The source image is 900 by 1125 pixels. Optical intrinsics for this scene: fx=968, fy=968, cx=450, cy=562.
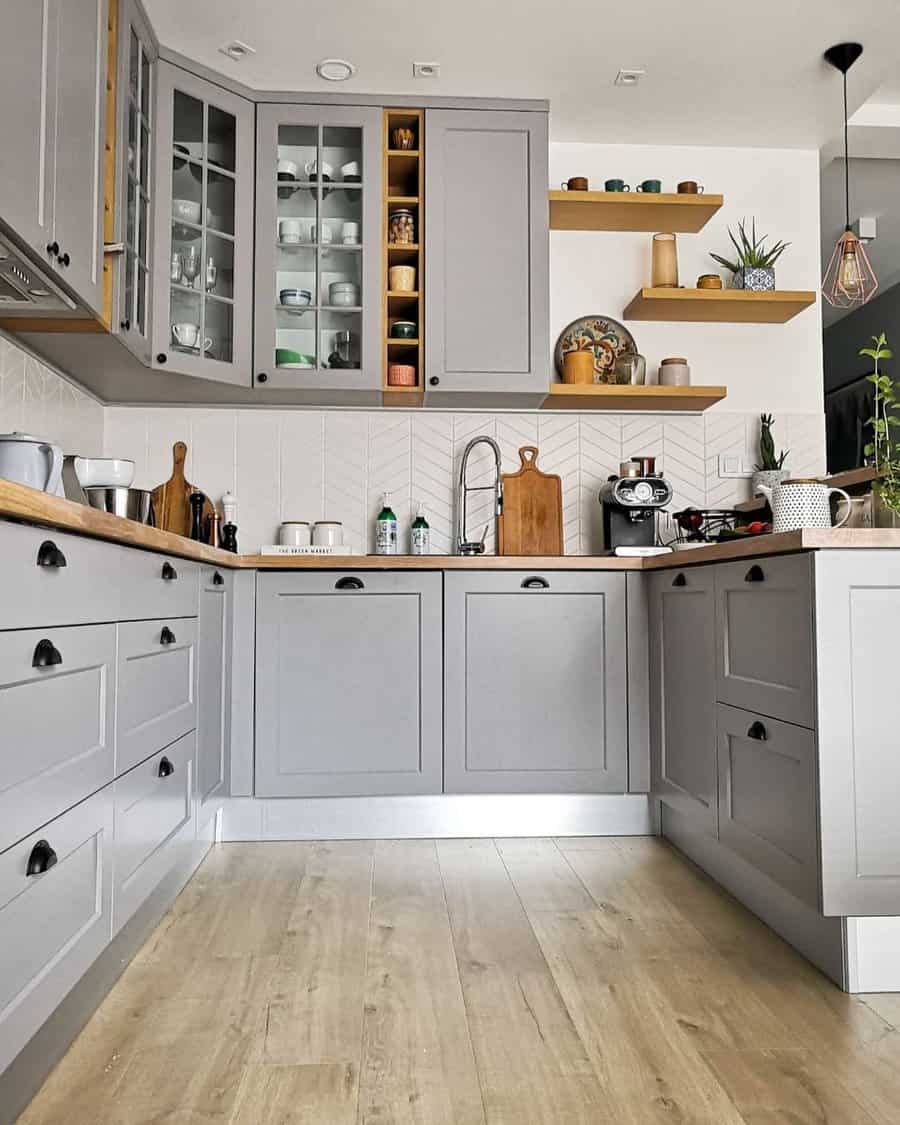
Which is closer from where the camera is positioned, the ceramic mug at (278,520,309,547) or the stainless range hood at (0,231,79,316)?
the stainless range hood at (0,231,79,316)

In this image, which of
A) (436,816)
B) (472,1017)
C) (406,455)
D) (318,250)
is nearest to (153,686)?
(472,1017)

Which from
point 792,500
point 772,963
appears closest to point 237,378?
point 792,500

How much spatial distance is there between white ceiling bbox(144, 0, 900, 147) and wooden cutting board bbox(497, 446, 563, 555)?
4.30 feet

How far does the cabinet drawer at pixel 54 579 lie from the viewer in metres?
1.31

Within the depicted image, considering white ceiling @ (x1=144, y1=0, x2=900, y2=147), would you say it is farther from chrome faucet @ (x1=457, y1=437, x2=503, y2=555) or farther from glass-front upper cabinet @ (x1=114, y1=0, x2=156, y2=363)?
chrome faucet @ (x1=457, y1=437, x2=503, y2=555)

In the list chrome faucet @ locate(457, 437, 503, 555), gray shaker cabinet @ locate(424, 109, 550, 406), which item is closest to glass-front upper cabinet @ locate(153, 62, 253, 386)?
gray shaker cabinet @ locate(424, 109, 550, 406)

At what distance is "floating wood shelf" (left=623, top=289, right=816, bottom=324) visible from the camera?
3.59 meters

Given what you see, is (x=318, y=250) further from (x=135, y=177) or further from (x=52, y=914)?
(x=52, y=914)

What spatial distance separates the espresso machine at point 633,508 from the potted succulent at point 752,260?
818 mm

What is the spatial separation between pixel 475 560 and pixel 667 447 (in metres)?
1.14

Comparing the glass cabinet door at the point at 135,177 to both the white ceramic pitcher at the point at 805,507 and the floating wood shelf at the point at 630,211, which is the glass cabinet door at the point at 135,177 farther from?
the white ceramic pitcher at the point at 805,507

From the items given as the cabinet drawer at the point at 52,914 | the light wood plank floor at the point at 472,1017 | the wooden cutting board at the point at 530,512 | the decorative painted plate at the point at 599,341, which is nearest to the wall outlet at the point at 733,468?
the decorative painted plate at the point at 599,341

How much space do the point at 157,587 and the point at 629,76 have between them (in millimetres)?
2445

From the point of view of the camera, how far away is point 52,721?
1.46 meters
